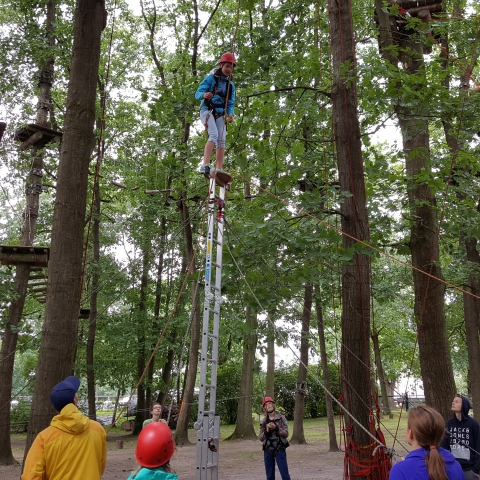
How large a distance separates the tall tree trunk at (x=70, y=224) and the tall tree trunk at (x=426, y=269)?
152 inches

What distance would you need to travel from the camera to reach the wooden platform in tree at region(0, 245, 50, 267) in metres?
11.0

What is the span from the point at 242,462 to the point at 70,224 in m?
9.31

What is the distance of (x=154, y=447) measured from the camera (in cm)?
245

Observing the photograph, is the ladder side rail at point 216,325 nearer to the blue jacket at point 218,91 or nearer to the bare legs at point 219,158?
the bare legs at point 219,158

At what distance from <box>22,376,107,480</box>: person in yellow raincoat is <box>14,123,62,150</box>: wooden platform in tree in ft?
32.5

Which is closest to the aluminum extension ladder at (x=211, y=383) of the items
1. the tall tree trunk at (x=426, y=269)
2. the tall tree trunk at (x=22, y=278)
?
the tall tree trunk at (x=426, y=269)

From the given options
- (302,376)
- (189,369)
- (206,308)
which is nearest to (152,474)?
(206,308)

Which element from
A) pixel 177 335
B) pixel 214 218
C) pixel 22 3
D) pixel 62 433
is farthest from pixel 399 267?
pixel 62 433

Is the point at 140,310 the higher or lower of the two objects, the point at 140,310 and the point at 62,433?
the higher

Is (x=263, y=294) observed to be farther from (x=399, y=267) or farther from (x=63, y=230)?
(x=399, y=267)

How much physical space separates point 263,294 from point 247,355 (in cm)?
977

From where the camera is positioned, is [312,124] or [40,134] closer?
[312,124]

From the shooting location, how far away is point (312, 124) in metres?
8.30

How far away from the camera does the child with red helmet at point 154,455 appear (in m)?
2.44
